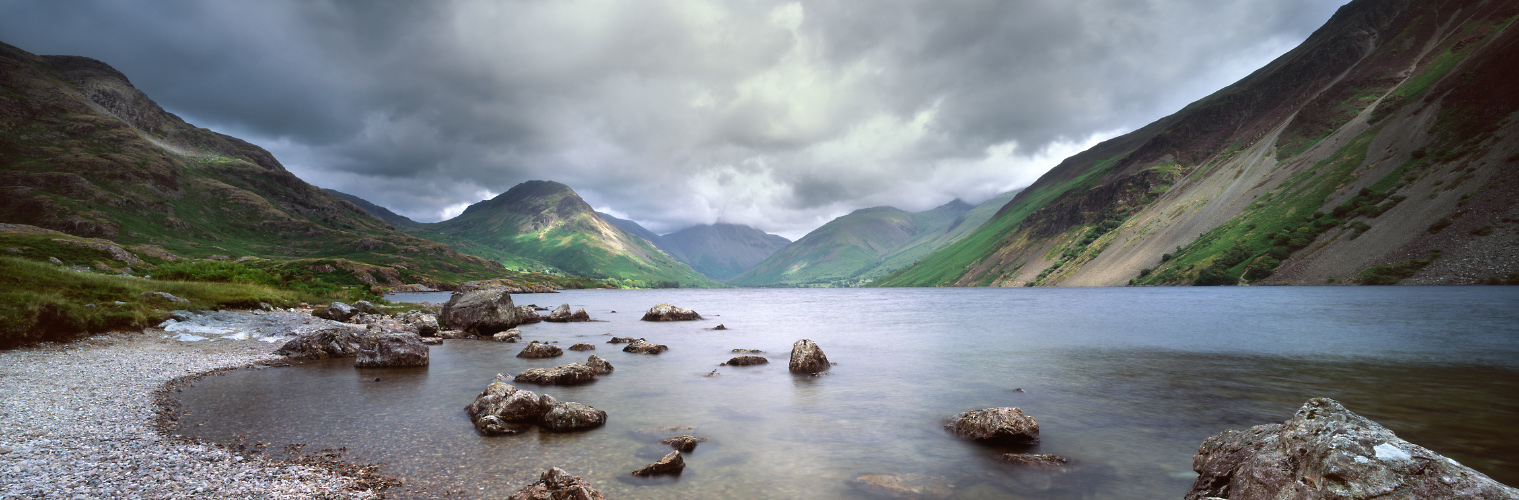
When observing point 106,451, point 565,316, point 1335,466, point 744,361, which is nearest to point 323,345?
point 106,451

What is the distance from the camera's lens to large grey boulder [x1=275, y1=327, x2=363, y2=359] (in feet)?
84.3

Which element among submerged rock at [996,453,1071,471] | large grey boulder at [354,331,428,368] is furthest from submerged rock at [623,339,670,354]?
submerged rock at [996,453,1071,471]

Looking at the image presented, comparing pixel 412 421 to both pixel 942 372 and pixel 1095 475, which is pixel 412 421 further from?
pixel 942 372

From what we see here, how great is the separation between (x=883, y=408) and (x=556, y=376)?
46.6 ft

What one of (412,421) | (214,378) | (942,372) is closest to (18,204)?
(214,378)

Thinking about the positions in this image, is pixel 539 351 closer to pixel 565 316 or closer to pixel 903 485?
pixel 903 485

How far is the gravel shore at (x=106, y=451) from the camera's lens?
8.62 metres

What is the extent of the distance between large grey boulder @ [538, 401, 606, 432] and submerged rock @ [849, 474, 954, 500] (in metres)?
8.21

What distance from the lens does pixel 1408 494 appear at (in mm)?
6695

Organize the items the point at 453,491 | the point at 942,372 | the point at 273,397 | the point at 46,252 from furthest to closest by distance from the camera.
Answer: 1. the point at 46,252
2. the point at 942,372
3. the point at 273,397
4. the point at 453,491

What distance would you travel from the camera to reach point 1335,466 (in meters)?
7.33

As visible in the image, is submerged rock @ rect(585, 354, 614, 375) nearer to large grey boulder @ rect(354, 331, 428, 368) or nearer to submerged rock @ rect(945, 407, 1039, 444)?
large grey boulder @ rect(354, 331, 428, 368)

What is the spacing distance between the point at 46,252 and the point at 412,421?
62.4m

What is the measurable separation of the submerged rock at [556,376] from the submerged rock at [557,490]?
1351cm
